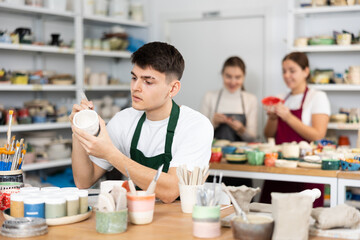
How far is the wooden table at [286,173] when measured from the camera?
325 cm

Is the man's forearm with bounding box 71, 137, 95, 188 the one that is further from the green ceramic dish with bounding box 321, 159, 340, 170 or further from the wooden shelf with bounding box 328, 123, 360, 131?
the wooden shelf with bounding box 328, 123, 360, 131

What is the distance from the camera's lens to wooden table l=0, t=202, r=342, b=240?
5.37 ft

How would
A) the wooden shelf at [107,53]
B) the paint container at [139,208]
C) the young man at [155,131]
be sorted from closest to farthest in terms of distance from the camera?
the paint container at [139,208], the young man at [155,131], the wooden shelf at [107,53]

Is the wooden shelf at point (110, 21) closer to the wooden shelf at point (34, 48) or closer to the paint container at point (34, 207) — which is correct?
the wooden shelf at point (34, 48)

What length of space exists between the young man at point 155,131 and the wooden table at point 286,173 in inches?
46.3

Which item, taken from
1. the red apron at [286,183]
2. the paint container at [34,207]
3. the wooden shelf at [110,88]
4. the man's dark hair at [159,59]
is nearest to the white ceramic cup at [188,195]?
the paint container at [34,207]

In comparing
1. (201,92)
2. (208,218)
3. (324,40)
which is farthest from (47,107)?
(208,218)

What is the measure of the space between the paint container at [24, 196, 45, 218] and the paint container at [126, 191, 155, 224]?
0.97ft

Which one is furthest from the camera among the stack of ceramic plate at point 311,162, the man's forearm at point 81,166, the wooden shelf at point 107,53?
the wooden shelf at point 107,53

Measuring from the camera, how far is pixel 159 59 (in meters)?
2.34

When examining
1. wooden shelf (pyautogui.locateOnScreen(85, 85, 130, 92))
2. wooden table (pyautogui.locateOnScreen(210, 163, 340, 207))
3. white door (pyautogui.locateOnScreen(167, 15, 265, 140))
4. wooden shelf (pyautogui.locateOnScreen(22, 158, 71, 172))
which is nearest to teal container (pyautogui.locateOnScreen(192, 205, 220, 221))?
wooden table (pyautogui.locateOnScreen(210, 163, 340, 207))

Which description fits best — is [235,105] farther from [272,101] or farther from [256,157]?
[256,157]

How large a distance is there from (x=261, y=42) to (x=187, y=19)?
3.11 feet

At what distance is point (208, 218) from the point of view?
163 centimetres
